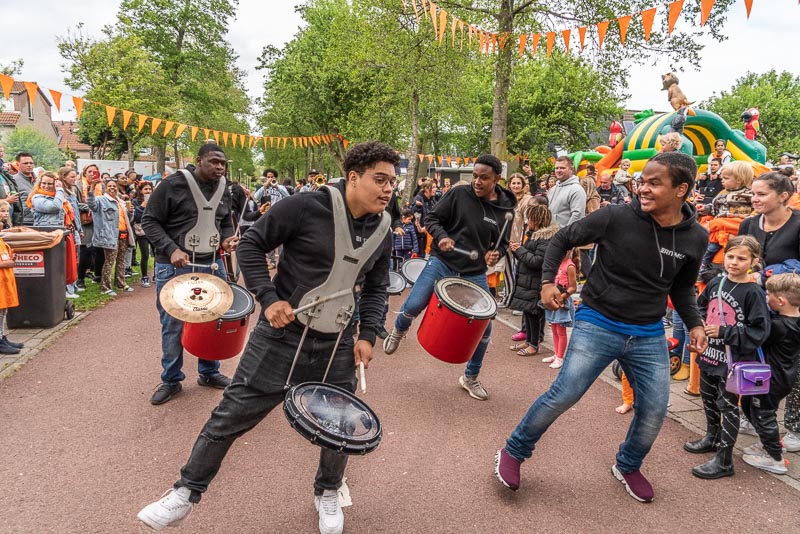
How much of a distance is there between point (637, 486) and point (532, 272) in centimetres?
316

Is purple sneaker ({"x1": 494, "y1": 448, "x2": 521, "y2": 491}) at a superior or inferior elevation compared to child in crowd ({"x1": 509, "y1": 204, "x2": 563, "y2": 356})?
inferior

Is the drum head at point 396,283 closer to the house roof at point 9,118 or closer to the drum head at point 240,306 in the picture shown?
the drum head at point 240,306

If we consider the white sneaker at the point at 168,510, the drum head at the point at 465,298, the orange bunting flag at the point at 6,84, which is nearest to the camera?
the white sneaker at the point at 168,510

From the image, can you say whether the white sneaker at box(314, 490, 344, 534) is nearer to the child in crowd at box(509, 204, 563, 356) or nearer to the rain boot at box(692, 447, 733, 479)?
the rain boot at box(692, 447, 733, 479)

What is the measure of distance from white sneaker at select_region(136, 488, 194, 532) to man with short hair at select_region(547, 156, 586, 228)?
5.70 metres

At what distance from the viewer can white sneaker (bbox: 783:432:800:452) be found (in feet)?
12.8

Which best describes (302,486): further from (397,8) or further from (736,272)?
(397,8)

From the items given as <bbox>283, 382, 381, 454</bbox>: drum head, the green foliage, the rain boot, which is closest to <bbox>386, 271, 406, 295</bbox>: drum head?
the rain boot

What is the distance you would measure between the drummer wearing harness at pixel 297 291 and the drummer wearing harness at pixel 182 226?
6.14 ft

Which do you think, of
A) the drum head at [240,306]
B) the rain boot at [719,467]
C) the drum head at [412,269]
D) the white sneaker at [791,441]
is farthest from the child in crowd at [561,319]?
the drum head at [240,306]

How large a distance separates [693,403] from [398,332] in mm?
2821

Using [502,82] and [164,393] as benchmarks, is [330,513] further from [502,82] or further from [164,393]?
[502,82]

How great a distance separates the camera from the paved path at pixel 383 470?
293 cm

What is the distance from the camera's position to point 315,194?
2584 millimetres
